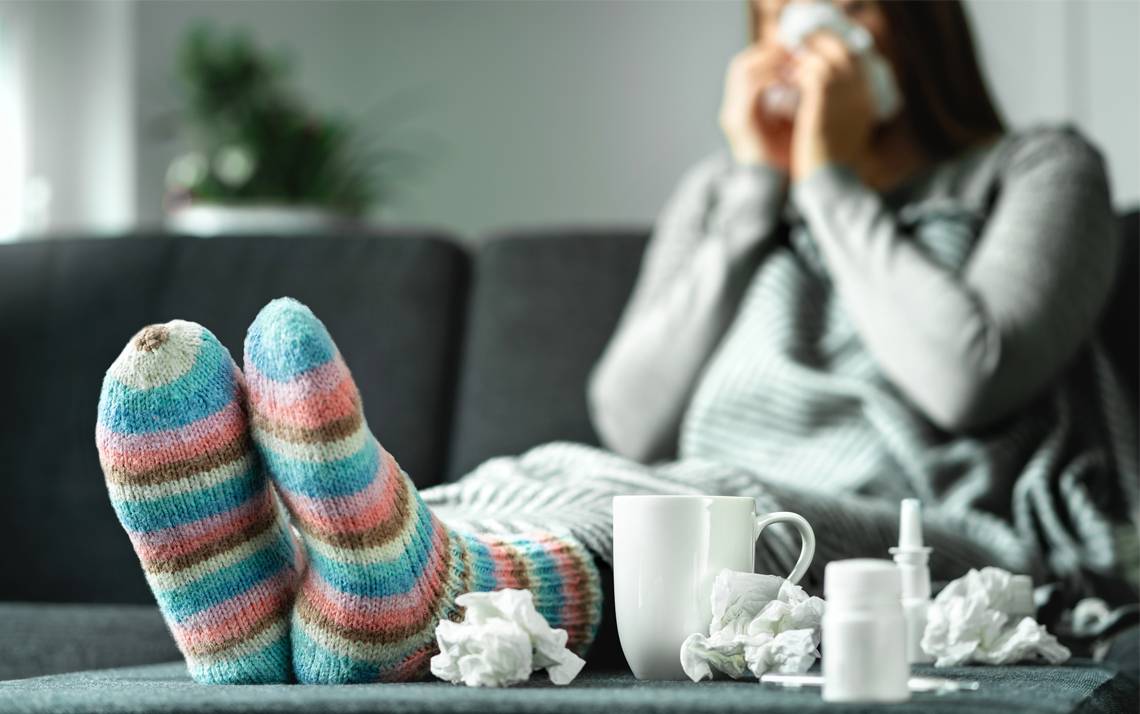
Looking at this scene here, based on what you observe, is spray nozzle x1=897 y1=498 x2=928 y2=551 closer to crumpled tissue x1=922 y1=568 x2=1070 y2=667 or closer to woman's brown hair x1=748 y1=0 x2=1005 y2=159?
crumpled tissue x1=922 y1=568 x2=1070 y2=667

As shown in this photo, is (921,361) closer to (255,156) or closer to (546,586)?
(546,586)

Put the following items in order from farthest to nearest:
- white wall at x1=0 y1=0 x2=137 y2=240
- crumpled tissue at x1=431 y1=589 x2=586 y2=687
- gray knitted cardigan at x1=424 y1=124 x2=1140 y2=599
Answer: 1. white wall at x1=0 y1=0 x2=137 y2=240
2. gray knitted cardigan at x1=424 y1=124 x2=1140 y2=599
3. crumpled tissue at x1=431 y1=589 x2=586 y2=687

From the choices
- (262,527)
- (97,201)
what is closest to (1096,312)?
(262,527)

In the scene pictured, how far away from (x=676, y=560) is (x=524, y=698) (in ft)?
0.51

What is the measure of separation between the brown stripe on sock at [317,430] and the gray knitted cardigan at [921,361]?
0.35m

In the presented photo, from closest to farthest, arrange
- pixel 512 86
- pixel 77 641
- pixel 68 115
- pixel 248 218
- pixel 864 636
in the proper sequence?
pixel 864 636
pixel 77 641
pixel 248 218
pixel 68 115
pixel 512 86

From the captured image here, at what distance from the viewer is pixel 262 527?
2.39 feet

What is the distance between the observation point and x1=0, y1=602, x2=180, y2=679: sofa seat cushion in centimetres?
109

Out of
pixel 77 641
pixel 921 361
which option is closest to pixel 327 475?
pixel 77 641

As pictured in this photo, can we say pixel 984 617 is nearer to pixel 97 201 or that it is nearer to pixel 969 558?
pixel 969 558

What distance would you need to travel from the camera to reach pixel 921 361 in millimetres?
1245

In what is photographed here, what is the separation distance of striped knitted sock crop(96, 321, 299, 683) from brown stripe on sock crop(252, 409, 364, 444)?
4 centimetres

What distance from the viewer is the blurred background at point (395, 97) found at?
115 inches

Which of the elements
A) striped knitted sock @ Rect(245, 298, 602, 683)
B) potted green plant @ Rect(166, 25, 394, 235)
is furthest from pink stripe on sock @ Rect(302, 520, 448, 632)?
potted green plant @ Rect(166, 25, 394, 235)
